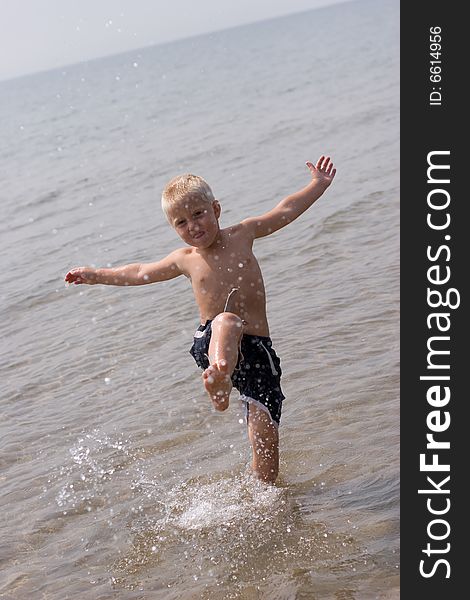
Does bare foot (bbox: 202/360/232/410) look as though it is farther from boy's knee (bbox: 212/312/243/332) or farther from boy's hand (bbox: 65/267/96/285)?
boy's hand (bbox: 65/267/96/285)

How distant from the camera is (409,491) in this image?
3.78 m

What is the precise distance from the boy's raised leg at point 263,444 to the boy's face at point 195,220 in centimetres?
84

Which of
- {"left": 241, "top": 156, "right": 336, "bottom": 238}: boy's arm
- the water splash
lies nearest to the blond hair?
{"left": 241, "top": 156, "right": 336, "bottom": 238}: boy's arm

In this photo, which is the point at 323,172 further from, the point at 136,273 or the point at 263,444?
the point at 263,444

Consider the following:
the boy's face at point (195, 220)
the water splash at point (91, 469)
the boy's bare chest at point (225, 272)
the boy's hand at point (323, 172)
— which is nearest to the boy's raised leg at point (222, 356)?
the boy's bare chest at point (225, 272)

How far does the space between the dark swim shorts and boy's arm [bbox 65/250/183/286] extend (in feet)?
1.09

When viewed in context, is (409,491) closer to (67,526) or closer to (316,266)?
(67,526)

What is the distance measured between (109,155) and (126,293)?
12.4 m

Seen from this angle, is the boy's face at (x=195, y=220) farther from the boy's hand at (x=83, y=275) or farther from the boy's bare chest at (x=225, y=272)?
the boy's hand at (x=83, y=275)

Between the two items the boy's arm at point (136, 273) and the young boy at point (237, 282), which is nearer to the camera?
the young boy at point (237, 282)

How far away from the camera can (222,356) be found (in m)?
3.77

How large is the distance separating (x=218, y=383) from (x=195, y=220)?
0.86 metres

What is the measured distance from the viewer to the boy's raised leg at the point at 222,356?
362cm

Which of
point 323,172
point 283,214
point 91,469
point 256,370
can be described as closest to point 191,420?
point 91,469
